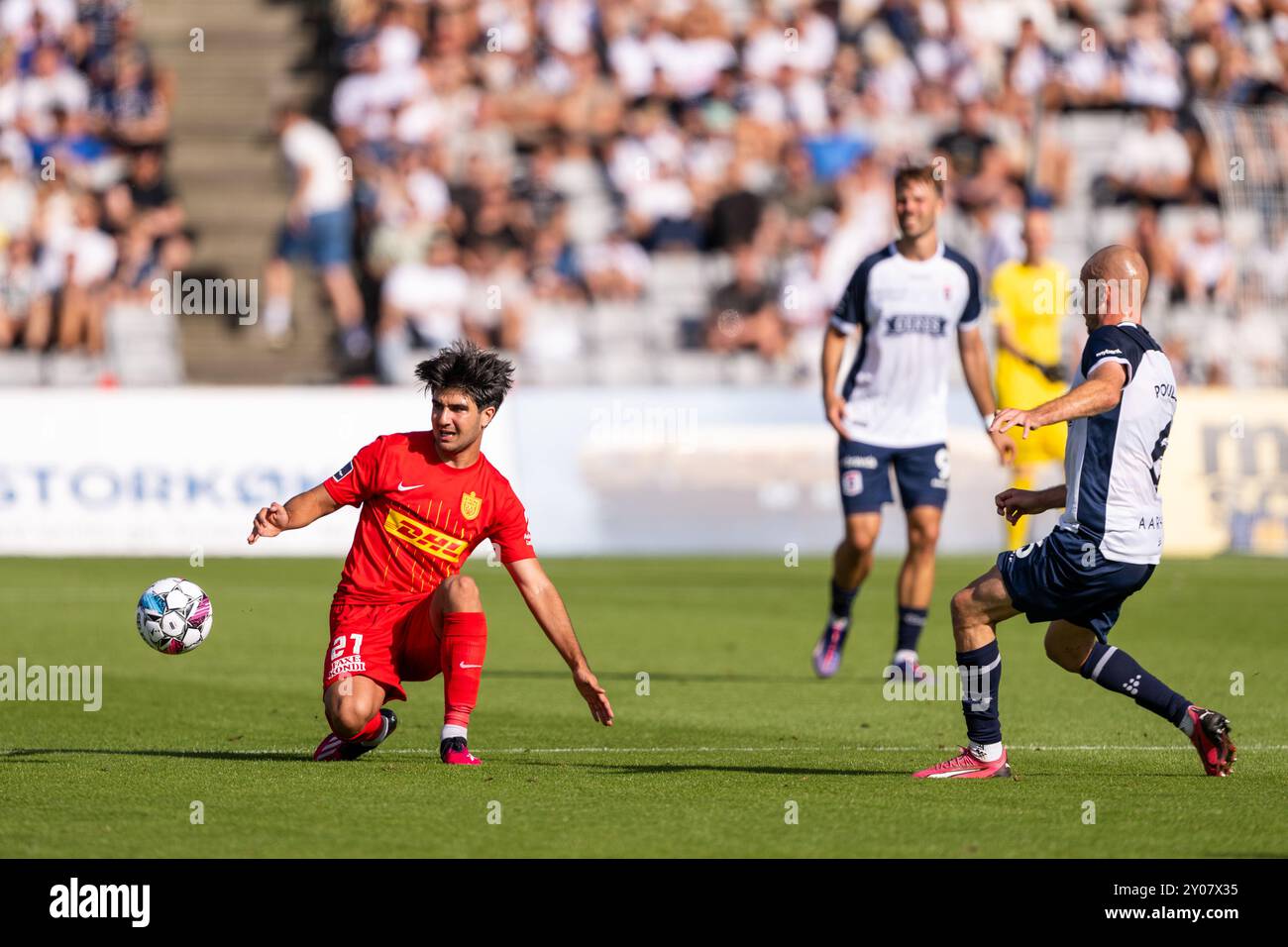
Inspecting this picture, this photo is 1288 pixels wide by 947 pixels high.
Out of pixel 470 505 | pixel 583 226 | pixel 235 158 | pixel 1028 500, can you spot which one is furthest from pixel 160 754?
pixel 235 158

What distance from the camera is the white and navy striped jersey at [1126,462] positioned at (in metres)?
7.64

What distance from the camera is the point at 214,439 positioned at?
18781 millimetres

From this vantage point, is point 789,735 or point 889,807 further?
point 789,735

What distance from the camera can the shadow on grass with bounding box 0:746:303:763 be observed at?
8.45 meters

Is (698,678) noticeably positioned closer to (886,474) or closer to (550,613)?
(886,474)

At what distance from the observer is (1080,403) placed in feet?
23.8

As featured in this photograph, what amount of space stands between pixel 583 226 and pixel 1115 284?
17.1 m

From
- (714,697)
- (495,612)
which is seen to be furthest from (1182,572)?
(714,697)

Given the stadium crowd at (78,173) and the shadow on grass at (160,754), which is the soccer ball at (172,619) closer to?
the shadow on grass at (160,754)

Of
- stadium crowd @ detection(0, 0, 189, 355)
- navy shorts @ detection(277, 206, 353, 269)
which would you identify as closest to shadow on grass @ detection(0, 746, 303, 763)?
stadium crowd @ detection(0, 0, 189, 355)

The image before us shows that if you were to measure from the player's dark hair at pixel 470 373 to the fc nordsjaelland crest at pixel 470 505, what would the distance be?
39cm

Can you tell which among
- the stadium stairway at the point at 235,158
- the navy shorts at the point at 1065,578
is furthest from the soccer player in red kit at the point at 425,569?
the stadium stairway at the point at 235,158
